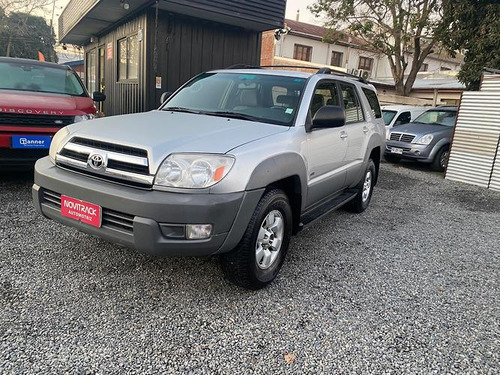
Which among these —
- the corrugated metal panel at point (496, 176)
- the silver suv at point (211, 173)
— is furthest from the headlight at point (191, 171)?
the corrugated metal panel at point (496, 176)

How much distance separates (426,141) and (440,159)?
0.62m

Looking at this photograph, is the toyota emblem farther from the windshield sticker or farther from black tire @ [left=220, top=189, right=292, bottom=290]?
the windshield sticker

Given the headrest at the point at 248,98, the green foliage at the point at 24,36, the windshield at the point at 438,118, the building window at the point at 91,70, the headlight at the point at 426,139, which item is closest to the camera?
the headrest at the point at 248,98

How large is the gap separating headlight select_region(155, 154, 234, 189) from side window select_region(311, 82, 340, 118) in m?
1.39

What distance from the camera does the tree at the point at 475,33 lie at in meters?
10.2

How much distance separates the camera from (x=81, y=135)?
290cm

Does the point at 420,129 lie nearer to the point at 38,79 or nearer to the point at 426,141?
the point at 426,141

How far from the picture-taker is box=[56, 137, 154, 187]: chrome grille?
2.54 meters

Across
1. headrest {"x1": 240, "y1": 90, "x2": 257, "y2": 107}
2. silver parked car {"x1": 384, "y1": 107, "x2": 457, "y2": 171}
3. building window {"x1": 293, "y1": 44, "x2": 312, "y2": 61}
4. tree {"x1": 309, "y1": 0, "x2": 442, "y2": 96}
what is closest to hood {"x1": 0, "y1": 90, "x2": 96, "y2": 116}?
headrest {"x1": 240, "y1": 90, "x2": 257, "y2": 107}

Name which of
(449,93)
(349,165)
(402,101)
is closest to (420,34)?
(402,101)

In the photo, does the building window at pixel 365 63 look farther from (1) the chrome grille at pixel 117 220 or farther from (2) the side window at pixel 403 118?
(1) the chrome grille at pixel 117 220

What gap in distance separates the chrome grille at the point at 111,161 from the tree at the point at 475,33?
10.5m

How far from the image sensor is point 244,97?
3.77m

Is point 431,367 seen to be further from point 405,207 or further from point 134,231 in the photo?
point 405,207
